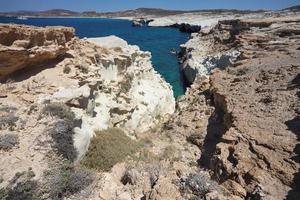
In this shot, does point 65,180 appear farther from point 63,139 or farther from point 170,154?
point 170,154

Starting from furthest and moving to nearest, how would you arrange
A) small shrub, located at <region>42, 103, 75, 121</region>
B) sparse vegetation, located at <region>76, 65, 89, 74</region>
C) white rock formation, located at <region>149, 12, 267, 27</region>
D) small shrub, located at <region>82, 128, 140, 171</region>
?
white rock formation, located at <region>149, 12, 267, 27</region> < sparse vegetation, located at <region>76, 65, 89, 74</region> < small shrub, located at <region>42, 103, 75, 121</region> < small shrub, located at <region>82, 128, 140, 171</region>

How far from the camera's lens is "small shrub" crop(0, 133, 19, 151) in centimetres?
1048

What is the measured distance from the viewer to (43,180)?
9914 mm

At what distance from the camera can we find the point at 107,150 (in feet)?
39.9

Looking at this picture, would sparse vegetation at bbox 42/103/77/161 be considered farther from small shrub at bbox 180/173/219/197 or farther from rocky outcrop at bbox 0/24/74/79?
small shrub at bbox 180/173/219/197

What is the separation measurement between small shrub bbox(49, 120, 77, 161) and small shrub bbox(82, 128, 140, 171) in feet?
2.39

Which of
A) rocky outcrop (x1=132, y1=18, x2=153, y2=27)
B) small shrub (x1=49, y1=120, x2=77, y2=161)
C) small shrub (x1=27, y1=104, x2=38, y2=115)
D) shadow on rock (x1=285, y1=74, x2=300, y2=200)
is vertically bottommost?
rocky outcrop (x1=132, y1=18, x2=153, y2=27)

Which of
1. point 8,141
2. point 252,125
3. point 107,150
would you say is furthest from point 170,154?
point 8,141

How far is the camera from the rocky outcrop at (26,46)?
534 inches

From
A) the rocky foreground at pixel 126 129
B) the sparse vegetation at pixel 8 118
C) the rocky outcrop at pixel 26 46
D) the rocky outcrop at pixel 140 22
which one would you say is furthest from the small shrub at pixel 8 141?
the rocky outcrop at pixel 140 22

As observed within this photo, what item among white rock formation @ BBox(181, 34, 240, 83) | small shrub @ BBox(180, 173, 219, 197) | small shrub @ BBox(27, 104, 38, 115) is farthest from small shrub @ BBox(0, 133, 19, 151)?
white rock formation @ BBox(181, 34, 240, 83)

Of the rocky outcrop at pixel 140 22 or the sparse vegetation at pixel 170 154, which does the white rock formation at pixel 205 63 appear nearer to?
the sparse vegetation at pixel 170 154

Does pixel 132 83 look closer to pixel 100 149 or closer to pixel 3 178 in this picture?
pixel 100 149

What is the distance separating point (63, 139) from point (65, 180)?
1.56 meters
